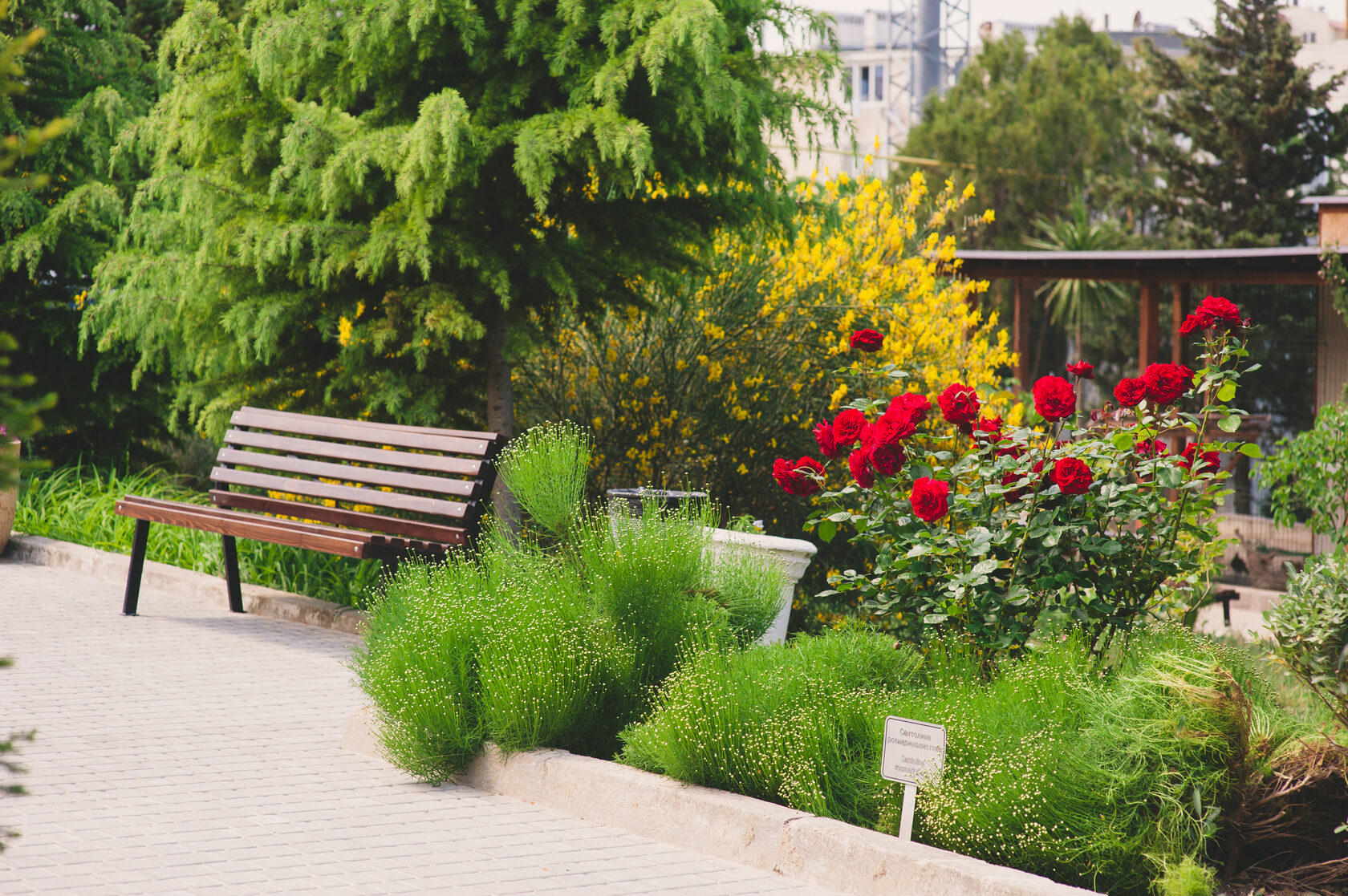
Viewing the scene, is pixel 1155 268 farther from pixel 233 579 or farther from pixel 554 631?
pixel 554 631

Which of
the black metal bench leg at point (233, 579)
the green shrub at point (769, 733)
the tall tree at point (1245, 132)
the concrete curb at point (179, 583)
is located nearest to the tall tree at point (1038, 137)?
the tall tree at point (1245, 132)

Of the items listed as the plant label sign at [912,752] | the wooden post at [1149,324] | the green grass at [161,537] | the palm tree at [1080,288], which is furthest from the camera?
the palm tree at [1080,288]

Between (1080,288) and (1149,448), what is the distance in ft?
75.3

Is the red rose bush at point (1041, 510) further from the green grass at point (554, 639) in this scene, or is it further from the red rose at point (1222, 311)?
the green grass at point (554, 639)

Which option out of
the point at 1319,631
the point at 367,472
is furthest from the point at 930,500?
the point at 367,472

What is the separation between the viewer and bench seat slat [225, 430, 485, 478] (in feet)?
20.3

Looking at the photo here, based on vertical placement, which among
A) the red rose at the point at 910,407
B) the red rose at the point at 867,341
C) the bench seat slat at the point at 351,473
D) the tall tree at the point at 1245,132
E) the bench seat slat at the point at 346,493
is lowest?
the bench seat slat at the point at 346,493

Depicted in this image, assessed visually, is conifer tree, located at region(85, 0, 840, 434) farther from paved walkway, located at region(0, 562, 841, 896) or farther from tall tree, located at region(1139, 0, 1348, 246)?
tall tree, located at region(1139, 0, 1348, 246)

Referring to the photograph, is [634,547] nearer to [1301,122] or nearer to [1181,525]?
[1181,525]

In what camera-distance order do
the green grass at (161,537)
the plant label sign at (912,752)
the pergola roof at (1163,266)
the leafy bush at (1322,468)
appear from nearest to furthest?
the plant label sign at (912,752)
the green grass at (161,537)
the leafy bush at (1322,468)
the pergola roof at (1163,266)

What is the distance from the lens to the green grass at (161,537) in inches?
305


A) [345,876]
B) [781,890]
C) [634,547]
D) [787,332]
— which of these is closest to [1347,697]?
[781,890]

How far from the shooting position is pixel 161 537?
8.91 metres

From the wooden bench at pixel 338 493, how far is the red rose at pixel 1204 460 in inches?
122
